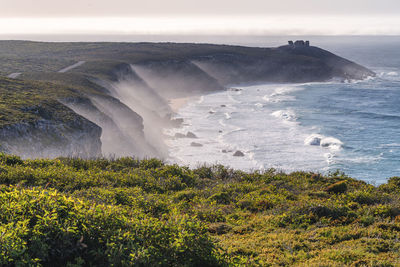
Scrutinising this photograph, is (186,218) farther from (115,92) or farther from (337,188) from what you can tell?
(115,92)

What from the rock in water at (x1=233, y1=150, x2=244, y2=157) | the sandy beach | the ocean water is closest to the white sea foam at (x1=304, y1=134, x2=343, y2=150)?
the ocean water

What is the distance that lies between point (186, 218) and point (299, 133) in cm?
4567

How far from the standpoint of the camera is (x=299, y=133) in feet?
167

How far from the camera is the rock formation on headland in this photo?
25125 millimetres

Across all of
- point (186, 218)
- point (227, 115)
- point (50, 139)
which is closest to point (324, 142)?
point (227, 115)

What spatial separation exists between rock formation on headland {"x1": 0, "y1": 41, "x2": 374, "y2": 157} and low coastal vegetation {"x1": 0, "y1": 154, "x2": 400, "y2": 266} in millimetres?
10271

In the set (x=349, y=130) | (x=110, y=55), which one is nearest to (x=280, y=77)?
(x=110, y=55)

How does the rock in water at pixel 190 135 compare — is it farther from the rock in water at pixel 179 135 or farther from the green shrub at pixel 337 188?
the green shrub at pixel 337 188

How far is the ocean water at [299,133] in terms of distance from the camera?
38.1 m

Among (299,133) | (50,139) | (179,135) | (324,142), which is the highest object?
(50,139)

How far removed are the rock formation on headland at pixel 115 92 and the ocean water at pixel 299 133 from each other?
680cm

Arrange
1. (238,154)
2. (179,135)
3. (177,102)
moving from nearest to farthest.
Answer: (238,154), (179,135), (177,102)

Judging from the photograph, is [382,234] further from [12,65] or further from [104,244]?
[12,65]

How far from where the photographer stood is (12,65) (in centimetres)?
7031
